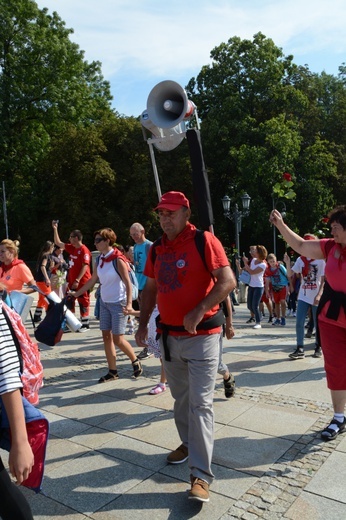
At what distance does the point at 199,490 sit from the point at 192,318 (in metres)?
1.04

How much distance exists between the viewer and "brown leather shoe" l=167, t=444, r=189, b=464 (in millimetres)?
3387

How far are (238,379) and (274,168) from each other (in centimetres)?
2485

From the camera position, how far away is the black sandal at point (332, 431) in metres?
3.71

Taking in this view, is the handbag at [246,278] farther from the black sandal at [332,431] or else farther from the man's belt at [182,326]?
the man's belt at [182,326]

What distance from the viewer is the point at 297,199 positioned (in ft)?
102

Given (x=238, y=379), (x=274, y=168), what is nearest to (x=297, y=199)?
(x=274, y=168)

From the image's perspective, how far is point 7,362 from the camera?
1.87m

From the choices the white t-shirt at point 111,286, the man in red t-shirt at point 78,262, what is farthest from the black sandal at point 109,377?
the man in red t-shirt at point 78,262

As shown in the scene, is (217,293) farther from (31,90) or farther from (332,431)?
(31,90)

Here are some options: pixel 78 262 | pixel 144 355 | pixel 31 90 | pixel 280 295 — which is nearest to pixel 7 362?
pixel 144 355

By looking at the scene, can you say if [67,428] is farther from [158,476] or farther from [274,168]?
[274,168]

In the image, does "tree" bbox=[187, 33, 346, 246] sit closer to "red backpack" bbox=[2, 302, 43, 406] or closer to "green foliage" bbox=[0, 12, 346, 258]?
"green foliage" bbox=[0, 12, 346, 258]

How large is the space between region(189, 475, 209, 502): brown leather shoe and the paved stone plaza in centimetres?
8

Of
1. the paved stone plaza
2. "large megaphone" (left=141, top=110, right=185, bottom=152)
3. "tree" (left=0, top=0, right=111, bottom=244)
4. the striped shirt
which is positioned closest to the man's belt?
the paved stone plaza
